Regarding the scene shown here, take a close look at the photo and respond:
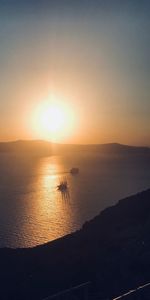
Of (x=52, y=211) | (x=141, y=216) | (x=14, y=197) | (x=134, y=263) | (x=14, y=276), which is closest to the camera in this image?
(x=134, y=263)

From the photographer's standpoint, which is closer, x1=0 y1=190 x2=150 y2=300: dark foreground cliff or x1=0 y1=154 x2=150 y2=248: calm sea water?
x1=0 y1=190 x2=150 y2=300: dark foreground cliff

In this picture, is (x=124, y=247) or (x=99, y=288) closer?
(x=99, y=288)

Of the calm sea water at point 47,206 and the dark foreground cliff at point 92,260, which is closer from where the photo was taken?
the dark foreground cliff at point 92,260

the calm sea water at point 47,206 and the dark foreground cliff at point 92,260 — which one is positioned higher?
the calm sea water at point 47,206

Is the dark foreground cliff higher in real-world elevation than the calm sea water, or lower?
lower

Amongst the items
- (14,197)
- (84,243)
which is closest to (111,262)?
(84,243)

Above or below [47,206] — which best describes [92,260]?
below

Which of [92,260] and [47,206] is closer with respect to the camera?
[92,260]

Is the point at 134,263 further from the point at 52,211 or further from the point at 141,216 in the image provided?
the point at 52,211
